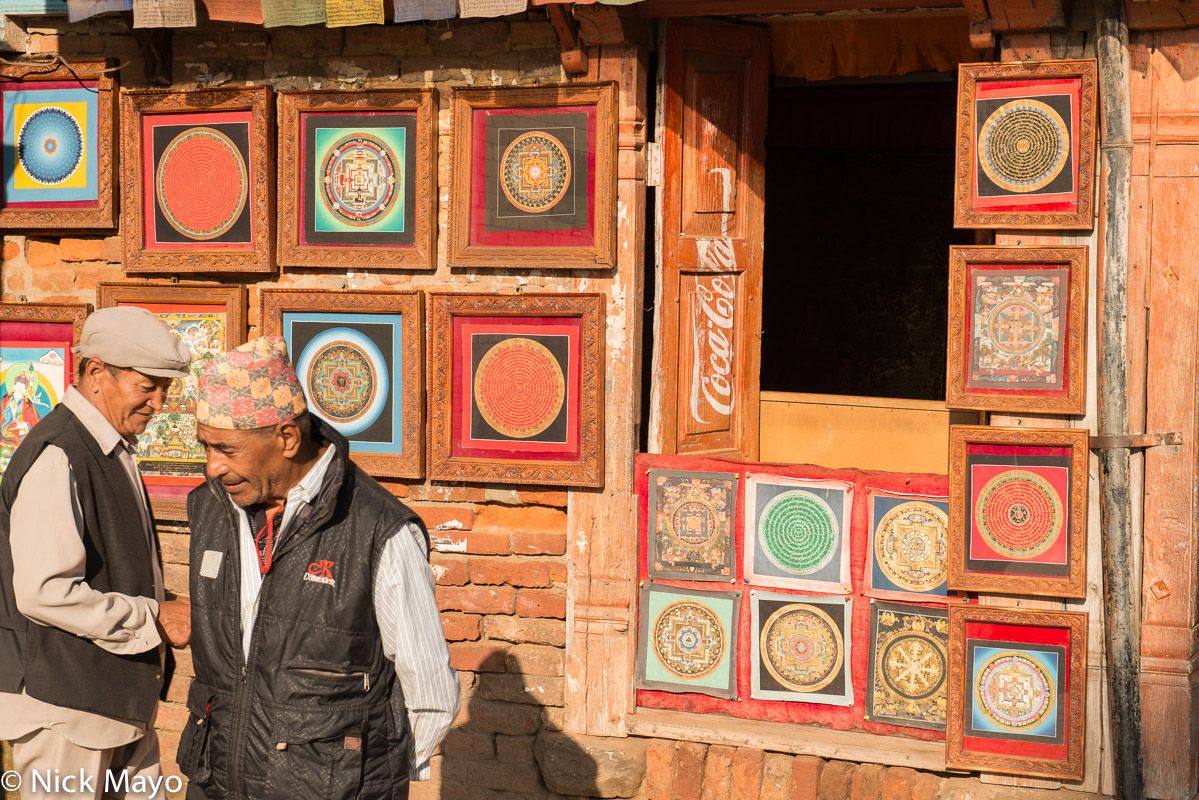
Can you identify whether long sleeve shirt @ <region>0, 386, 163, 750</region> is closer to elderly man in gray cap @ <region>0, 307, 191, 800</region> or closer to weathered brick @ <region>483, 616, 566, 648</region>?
elderly man in gray cap @ <region>0, 307, 191, 800</region>

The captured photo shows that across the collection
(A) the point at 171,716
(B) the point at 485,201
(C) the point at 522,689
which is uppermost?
(B) the point at 485,201

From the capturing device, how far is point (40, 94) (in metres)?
5.82

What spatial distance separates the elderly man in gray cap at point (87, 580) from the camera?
11.5 feet

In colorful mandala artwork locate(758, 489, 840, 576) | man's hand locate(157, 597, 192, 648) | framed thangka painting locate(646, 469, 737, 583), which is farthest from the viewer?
framed thangka painting locate(646, 469, 737, 583)

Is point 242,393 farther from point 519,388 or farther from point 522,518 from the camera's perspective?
point 522,518

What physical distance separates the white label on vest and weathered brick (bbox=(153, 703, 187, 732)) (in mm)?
3059

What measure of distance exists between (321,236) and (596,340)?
4.40 ft

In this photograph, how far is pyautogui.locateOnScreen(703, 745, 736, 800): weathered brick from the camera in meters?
5.06

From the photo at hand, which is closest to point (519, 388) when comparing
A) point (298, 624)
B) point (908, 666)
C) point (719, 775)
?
point (719, 775)

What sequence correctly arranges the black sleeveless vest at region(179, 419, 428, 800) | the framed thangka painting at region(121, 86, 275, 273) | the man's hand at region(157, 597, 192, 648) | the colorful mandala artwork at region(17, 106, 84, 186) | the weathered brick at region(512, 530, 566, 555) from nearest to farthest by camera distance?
the black sleeveless vest at region(179, 419, 428, 800) < the man's hand at region(157, 597, 192, 648) < the weathered brick at region(512, 530, 566, 555) < the framed thangka painting at region(121, 86, 275, 273) < the colorful mandala artwork at region(17, 106, 84, 186)

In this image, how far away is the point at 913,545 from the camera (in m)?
4.94

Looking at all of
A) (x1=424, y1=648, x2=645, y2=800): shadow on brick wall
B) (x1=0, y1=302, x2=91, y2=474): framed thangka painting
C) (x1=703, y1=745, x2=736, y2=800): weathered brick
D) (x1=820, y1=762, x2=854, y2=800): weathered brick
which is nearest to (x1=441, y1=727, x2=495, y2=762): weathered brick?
(x1=424, y1=648, x2=645, y2=800): shadow on brick wall

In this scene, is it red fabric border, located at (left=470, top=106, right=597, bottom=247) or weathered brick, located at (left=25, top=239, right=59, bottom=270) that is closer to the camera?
red fabric border, located at (left=470, top=106, right=597, bottom=247)

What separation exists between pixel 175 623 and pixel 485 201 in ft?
7.67
